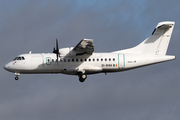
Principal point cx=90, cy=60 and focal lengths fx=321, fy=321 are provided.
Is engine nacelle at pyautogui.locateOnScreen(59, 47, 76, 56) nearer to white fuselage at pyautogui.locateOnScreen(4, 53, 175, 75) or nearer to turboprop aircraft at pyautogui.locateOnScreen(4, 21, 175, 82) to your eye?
turboprop aircraft at pyautogui.locateOnScreen(4, 21, 175, 82)

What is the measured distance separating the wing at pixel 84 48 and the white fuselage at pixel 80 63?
84 cm

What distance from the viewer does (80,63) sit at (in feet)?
100

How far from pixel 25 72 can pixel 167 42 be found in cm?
1442

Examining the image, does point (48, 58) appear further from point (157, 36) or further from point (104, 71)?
point (157, 36)

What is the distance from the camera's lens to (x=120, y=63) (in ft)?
101

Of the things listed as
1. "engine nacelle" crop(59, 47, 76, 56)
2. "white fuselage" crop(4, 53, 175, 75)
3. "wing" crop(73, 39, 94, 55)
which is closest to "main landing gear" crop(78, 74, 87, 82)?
"white fuselage" crop(4, 53, 175, 75)

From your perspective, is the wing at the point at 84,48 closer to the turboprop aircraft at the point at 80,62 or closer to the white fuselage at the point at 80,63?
the turboprop aircraft at the point at 80,62

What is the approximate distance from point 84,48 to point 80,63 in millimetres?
2043

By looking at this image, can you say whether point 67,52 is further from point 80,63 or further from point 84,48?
point 80,63

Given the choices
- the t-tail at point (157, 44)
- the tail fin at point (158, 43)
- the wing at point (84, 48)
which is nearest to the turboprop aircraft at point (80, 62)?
the wing at point (84, 48)

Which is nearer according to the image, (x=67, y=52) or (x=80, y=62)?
(x=67, y=52)

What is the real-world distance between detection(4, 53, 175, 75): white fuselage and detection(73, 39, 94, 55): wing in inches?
33.3

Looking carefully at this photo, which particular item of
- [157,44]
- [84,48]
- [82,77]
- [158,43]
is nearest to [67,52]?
[84,48]

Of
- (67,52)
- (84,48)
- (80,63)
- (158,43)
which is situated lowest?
(80,63)
